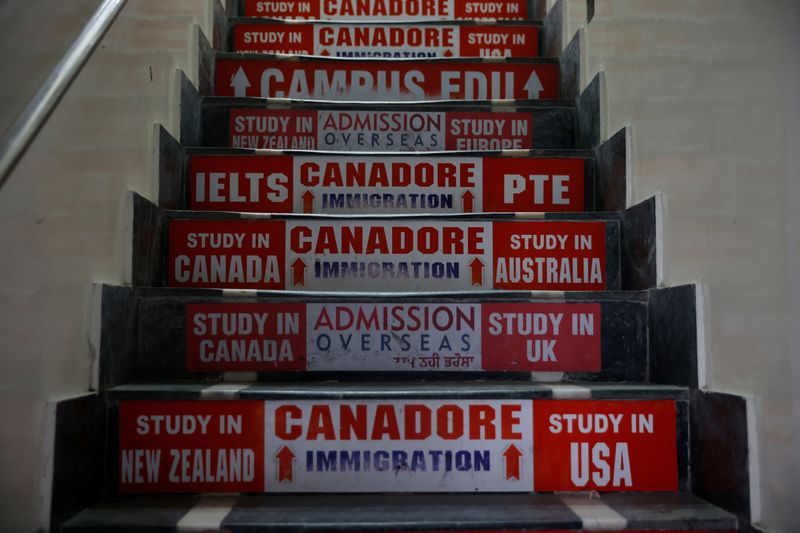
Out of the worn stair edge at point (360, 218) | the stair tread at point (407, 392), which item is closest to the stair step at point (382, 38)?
the worn stair edge at point (360, 218)

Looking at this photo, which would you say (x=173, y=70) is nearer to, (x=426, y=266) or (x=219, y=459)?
(x=426, y=266)

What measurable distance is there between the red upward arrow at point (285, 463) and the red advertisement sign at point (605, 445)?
427mm

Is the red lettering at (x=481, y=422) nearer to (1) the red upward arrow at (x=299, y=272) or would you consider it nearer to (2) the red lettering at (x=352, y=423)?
(2) the red lettering at (x=352, y=423)

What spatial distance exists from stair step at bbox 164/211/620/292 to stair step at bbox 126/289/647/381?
0.63 ft

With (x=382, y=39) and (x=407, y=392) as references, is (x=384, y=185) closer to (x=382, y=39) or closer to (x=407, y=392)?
(x=407, y=392)

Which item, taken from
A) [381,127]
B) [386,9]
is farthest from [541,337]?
[386,9]

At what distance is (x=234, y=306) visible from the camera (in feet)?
4.83

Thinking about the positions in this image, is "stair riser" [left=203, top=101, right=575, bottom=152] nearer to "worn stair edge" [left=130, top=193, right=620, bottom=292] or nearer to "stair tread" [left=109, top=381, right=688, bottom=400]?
"worn stair edge" [left=130, top=193, right=620, bottom=292]

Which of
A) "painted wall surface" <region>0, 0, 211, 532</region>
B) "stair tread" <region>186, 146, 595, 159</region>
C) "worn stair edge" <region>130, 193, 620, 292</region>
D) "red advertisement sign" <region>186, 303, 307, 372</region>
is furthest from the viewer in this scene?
"stair tread" <region>186, 146, 595, 159</region>

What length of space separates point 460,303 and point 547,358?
0.69ft

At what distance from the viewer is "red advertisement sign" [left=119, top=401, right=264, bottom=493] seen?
125 cm

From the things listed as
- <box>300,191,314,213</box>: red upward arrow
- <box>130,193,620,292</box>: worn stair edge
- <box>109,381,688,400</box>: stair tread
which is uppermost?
<box>300,191,314,213</box>: red upward arrow

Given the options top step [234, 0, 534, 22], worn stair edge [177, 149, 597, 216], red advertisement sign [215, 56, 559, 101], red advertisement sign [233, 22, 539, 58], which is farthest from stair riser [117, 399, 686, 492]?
top step [234, 0, 534, 22]

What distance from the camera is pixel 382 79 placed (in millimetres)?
2318
